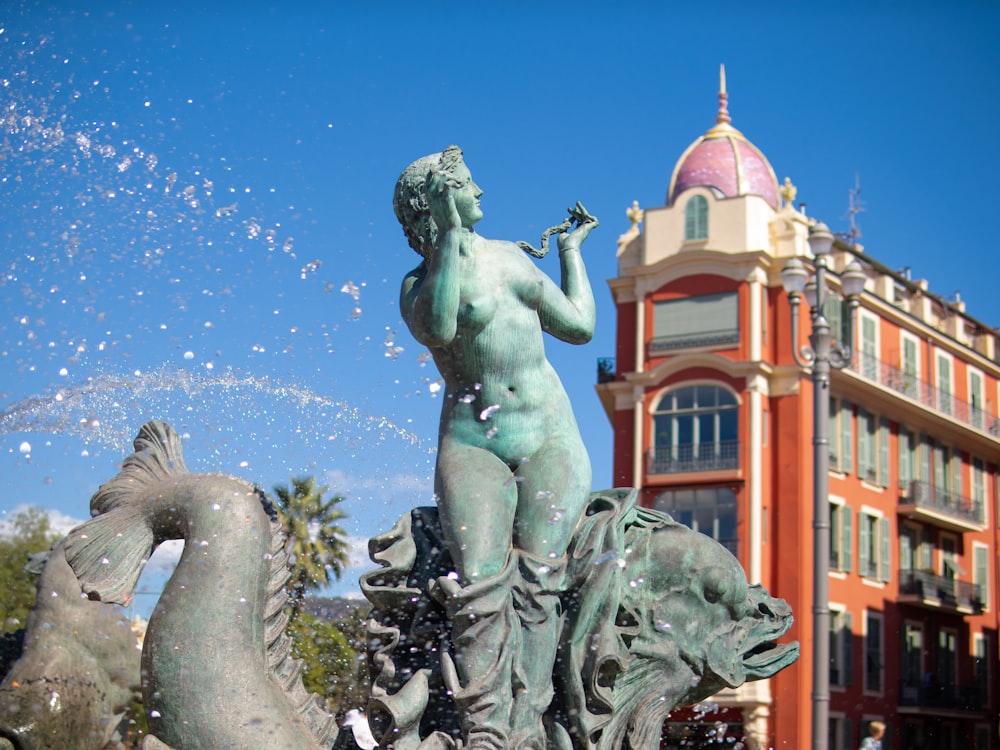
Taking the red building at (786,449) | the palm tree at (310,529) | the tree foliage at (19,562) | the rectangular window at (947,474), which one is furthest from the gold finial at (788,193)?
the palm tree at (310,529)

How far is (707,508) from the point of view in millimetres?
34906

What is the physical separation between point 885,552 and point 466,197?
119ft

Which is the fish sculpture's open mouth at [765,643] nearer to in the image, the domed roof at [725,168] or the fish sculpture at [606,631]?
the fish sculpture at [606,631]

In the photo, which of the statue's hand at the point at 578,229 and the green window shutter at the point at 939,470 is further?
the green window shutter at the point at 939,470

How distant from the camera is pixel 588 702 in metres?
4.08

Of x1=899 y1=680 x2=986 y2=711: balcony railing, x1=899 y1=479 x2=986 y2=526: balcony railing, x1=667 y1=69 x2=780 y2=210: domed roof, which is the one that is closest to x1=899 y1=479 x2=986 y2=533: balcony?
x1=899 y1=479 x2=986 y2=526: balcony railing

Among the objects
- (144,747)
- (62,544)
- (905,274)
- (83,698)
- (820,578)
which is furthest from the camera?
(905,274)

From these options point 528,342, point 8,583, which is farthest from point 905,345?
point 528,342

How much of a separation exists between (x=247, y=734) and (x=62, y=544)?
0.82 m

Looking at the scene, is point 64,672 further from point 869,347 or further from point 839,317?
point 869,347

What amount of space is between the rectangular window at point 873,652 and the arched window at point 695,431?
21.1 feet

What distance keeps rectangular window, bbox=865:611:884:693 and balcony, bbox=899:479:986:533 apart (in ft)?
13.2

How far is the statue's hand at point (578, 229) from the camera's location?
482 centimetres

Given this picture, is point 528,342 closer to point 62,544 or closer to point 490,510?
point 490,510
